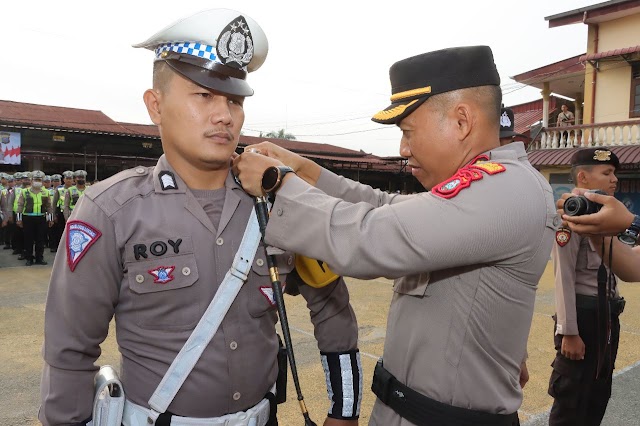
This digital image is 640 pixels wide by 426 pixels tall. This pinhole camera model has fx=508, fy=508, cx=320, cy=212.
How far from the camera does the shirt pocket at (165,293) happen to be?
1.62 meters

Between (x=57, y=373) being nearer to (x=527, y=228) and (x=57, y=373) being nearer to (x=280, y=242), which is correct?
(x=280, y=242)

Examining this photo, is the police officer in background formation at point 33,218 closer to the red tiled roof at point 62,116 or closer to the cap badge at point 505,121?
the red tiled roof at point 62,116

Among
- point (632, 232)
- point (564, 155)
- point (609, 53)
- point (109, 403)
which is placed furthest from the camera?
point (564, 155)

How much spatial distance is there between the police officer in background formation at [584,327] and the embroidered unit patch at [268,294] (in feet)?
7.78

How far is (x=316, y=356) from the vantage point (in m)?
5.02

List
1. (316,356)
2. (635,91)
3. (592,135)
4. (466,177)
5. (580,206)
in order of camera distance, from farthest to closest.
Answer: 1. (592,135)
2. (635,91)
3. (316,356)
4. (580,206)
5. (466,177)

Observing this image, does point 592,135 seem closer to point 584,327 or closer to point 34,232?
point 584,327

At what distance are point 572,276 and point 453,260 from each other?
2376mm

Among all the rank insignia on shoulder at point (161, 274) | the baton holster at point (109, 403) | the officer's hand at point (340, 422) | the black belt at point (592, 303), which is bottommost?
the officer's hand at point (340, 422)

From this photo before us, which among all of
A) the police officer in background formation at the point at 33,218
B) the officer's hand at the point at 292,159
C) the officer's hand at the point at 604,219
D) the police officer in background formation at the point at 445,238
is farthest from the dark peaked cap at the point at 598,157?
the police officer in background formation at the point at 33,218

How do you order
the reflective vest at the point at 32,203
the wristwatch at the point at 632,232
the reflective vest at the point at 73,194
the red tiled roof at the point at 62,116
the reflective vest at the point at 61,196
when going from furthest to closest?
the red tiled roof at the point at 62,116 → the reflective vest at the point at 61,196 → the reflective vest at the point at 73,194 → the reflective vest at the point at 32,203 → the wristwatch at the point at 632,232

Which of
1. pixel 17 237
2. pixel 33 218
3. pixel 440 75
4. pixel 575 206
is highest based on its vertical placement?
pixel 440 75

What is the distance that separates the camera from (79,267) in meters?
1.57

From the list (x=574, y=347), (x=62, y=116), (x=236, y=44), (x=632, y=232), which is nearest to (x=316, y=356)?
(x=574, y=347)
